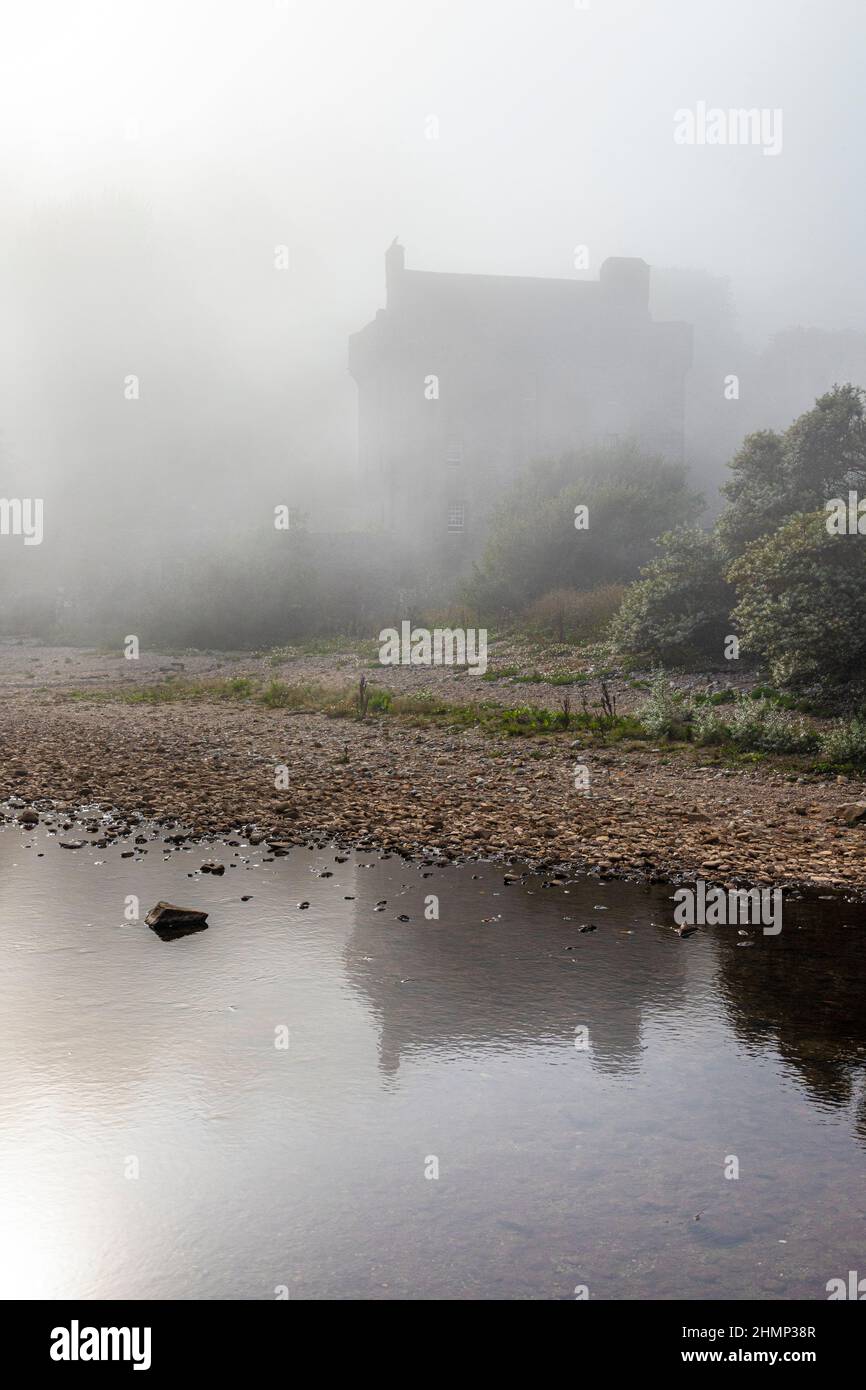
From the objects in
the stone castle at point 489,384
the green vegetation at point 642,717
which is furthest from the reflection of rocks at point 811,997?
the stone castle at point 489,384

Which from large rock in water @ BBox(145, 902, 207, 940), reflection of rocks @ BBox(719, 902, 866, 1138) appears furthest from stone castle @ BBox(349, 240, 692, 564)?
reflection of rocks @ BBox(719, 902, 866, 1138)

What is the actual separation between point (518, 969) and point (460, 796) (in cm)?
677

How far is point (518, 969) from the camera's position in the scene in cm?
829

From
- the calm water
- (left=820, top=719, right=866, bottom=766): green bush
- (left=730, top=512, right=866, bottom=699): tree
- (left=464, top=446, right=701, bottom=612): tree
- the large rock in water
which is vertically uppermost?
(left=464, top=446, right=701, bottom=612): tree

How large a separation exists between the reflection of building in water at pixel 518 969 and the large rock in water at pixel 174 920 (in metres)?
1.39

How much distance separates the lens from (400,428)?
58.6 metres

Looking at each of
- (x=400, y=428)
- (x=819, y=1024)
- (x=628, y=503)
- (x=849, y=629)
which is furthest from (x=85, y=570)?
(x=819, y=1024)

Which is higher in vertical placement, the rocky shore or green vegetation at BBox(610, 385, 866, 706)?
green vegetation at BBox(610, 385, 866, 706)

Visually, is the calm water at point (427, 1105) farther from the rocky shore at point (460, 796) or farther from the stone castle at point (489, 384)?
the stone castle at point (489, 384)

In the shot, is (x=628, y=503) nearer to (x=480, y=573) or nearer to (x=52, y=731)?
(x=480, y=573)

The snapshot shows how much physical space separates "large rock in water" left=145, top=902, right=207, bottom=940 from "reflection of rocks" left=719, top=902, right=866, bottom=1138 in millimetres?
4388

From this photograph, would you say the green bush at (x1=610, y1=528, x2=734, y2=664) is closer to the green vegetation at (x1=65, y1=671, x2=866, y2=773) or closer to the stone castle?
the green vegetation at (x1=65, y1=671, x2=866, y2=773)

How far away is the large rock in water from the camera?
30.5 feet

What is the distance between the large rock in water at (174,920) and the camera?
9.28 metres
